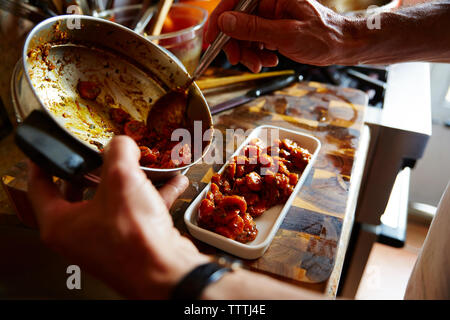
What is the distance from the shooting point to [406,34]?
3.22ft

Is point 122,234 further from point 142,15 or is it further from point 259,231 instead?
point 142,15

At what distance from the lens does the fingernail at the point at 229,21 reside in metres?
0.95

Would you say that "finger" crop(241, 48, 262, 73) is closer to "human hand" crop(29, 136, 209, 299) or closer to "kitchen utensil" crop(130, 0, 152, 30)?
"kitchen utensil" crop(130, 0, 152, 30)

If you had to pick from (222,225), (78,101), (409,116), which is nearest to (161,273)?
(222,225)

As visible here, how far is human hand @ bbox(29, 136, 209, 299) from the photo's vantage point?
1.59 feet

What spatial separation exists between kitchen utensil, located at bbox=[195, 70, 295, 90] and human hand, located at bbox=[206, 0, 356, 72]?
1.50 feet

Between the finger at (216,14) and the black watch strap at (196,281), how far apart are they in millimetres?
825

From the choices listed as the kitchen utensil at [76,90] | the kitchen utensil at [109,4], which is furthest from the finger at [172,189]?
the kitchen utensil at [109,4]

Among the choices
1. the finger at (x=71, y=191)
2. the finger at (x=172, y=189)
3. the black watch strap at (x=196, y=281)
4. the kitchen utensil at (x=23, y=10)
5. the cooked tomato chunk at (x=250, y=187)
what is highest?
the kitchen utensil at (x=23, y=10)

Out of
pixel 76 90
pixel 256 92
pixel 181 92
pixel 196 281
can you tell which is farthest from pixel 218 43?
pixel 196 281

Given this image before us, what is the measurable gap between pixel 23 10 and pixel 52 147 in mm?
702

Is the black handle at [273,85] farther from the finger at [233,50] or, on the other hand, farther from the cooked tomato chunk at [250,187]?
the cooked tomato chunk at [250,187]

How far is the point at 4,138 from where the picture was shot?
4.10 ft

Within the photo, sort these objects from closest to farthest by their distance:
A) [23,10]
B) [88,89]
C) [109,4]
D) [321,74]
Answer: [88,89] < [23,10] < [109,4] < [321,74]
